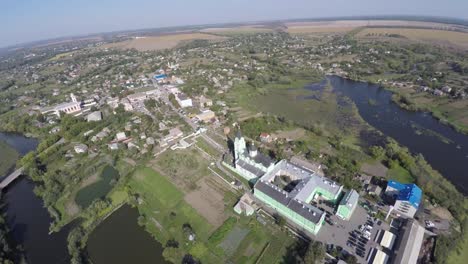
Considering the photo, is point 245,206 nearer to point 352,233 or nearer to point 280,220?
point 280,220

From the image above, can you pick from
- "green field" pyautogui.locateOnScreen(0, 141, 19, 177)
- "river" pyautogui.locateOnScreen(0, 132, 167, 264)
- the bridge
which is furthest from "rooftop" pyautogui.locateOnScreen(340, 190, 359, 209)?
"green field" pyautogui.locateOnScreen(0, 141, 19, 177)

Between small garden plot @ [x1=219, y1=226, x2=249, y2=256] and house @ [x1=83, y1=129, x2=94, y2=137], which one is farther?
house @ [x1=83, y1=129, x2=94, y2=137]

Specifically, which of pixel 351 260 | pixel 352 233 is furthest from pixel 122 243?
pixel 352 233

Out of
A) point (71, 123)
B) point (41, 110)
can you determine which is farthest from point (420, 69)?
point (41, 110)

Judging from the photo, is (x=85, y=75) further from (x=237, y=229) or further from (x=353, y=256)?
(x=353, y=256)

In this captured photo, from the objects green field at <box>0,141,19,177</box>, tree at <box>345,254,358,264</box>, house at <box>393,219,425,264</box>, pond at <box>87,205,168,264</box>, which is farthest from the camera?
green field at <box>0,141,19,177</box>

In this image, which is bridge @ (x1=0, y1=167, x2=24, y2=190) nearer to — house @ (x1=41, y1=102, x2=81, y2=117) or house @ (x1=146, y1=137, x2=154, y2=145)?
house @ (x1=146, y1=137, x2=154, y2=145)

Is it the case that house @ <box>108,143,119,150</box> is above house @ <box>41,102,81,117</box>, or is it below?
below

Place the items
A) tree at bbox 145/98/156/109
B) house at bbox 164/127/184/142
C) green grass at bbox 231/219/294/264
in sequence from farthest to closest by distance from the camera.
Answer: tree at bbox 145/98/156/109 < house at bbox 164/127/184/142 < green grass at bbox 231/219/294/264
